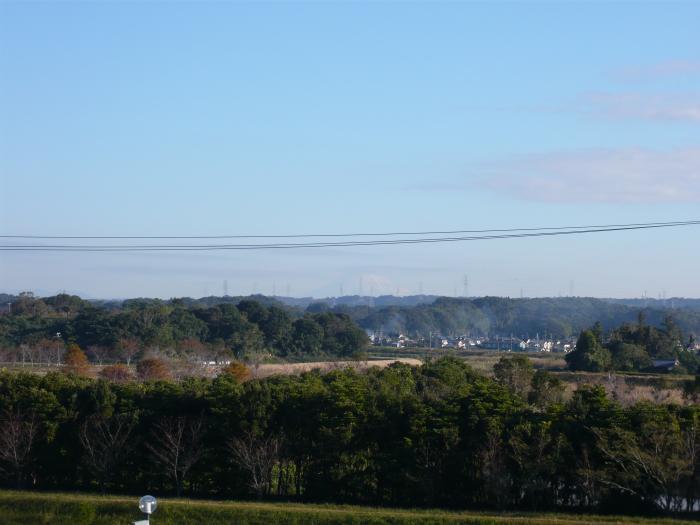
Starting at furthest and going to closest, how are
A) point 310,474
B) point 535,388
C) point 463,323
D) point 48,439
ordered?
point 463,323, point 535,388, point 48,439, point 310,474

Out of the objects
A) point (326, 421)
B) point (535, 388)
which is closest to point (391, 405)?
point (326, 421)

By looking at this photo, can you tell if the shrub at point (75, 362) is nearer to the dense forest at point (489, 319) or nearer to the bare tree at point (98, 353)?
the bare tree at point (98, 353)

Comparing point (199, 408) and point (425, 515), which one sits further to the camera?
point (199, 408)

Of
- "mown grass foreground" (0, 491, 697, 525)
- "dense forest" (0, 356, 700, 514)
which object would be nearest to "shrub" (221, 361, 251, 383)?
"dense forest" (0, 356, 700, 514)

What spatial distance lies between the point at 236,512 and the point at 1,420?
36.1ft

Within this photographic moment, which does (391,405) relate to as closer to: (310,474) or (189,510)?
(310,474)

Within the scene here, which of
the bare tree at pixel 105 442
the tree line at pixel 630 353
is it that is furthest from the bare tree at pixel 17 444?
the tree line at pixel 630 353

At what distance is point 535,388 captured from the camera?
3928 centimetres

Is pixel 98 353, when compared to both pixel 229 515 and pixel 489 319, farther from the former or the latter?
pixel 489 319

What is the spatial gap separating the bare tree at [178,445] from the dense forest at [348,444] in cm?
5

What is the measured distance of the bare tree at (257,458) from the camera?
96.7 feet

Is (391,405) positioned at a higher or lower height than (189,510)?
higher

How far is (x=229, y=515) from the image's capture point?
2628 centimetres

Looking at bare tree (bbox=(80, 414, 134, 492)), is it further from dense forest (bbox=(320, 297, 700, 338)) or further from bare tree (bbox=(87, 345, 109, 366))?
dense forest (bbox=(320, 297, 700, 338))
